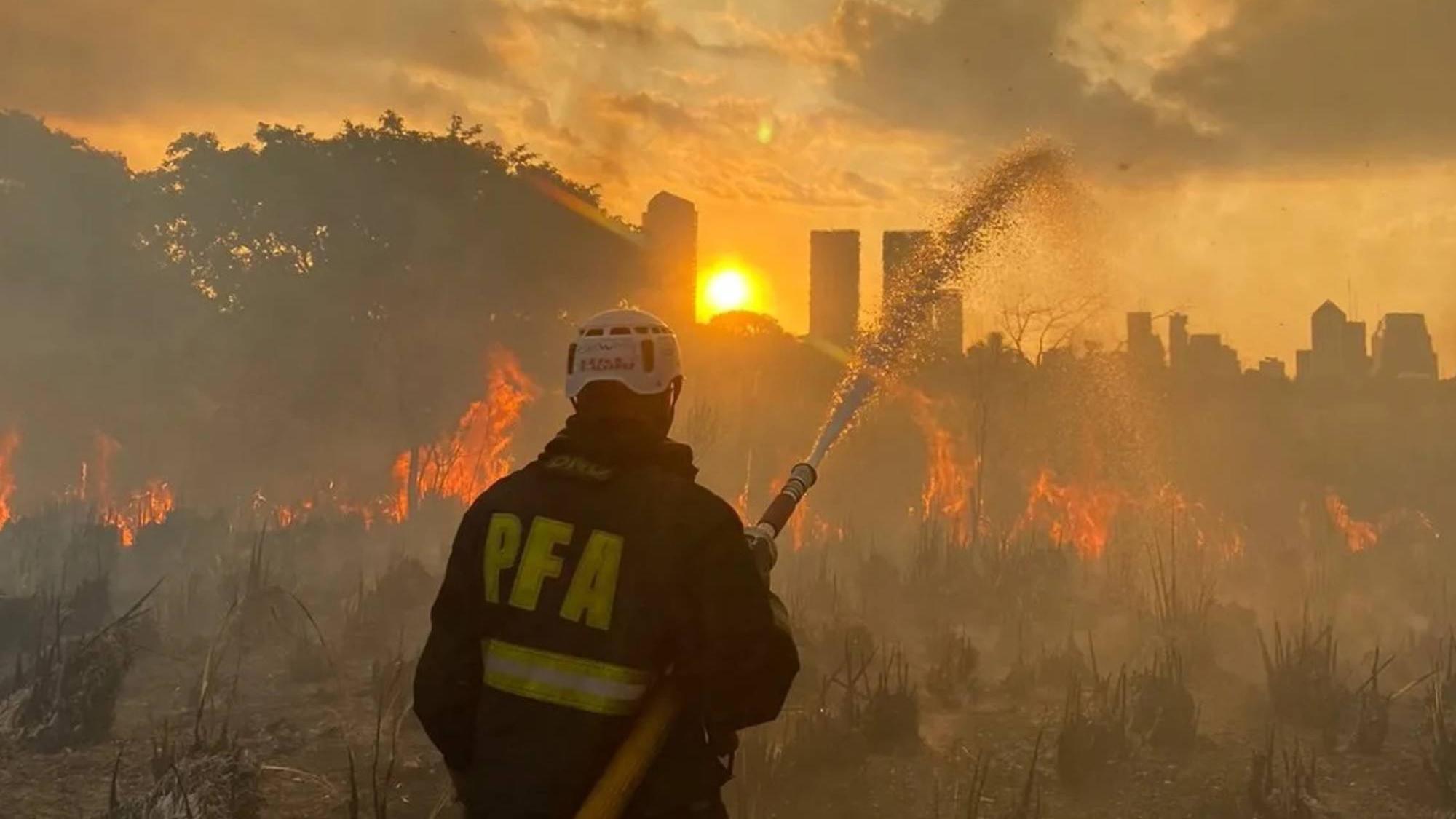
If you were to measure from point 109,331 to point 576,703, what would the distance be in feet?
118

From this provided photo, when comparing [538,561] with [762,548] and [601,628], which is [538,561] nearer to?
[601,628]

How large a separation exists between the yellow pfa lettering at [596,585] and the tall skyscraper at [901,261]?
262 inches

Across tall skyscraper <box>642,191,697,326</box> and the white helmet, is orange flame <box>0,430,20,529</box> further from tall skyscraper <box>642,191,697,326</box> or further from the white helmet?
the white helmet

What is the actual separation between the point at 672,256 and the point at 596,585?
29974 mm

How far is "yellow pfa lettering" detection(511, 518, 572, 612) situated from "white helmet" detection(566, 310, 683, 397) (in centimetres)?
43

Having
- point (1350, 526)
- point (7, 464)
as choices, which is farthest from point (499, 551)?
point (7, 464)

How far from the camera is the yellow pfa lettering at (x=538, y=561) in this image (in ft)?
8.95

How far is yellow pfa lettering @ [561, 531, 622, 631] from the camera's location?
267 cm

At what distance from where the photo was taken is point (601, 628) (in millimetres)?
2666

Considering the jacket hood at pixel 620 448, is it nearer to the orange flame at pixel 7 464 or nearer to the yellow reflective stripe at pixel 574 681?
the yellow reflective stripe at pixel 574 681

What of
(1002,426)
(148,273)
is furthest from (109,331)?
(1002,426)

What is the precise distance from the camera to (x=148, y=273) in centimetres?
3234

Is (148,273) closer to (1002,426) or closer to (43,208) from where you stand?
(43,208)

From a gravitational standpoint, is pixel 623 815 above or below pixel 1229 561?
above
